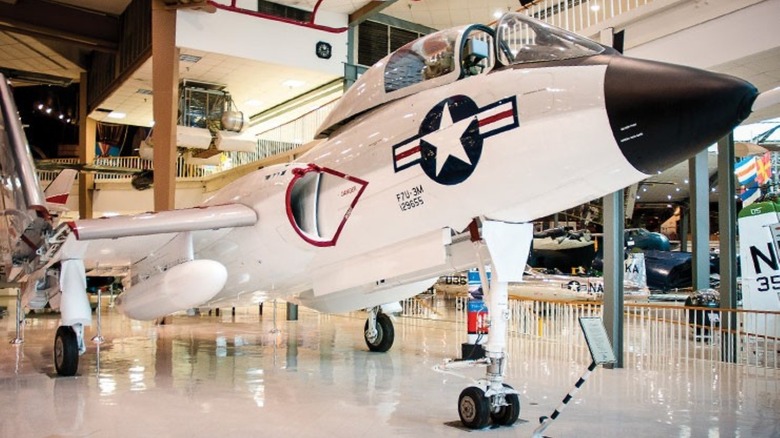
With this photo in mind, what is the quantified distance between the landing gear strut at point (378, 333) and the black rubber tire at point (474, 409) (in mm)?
4558

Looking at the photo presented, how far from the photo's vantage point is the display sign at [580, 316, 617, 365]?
4.49 m

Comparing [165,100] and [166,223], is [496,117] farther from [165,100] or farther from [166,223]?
[165,100]

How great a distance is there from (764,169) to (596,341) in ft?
32.6

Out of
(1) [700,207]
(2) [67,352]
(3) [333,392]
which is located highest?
(1) [700,207]

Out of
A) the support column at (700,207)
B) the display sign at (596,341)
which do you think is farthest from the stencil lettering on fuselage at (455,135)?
the support column at (700,207)

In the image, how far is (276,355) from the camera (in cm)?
928

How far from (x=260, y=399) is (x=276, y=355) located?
10.5 ft

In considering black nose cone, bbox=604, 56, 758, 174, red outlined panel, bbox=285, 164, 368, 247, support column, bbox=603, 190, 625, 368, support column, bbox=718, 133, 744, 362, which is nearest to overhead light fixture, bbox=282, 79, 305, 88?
support column, bbox=603, 190, 625, 368

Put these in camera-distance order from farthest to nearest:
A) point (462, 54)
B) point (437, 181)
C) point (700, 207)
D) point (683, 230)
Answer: point (683, 230) < point (700, 207) < point (462, 54) < point (437, 181)

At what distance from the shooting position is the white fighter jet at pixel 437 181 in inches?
155

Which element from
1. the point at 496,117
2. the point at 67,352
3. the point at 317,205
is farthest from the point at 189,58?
the point at 496,117

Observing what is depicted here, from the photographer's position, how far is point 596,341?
4582 mm

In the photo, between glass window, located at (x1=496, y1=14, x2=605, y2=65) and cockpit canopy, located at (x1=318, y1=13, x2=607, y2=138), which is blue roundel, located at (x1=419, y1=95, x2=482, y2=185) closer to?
cockpit canopy, located at (x1=318, y1=13, x2=607, y2=138)

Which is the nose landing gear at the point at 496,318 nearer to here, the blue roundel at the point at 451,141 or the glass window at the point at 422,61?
the blue roundel at the point at 451,141
